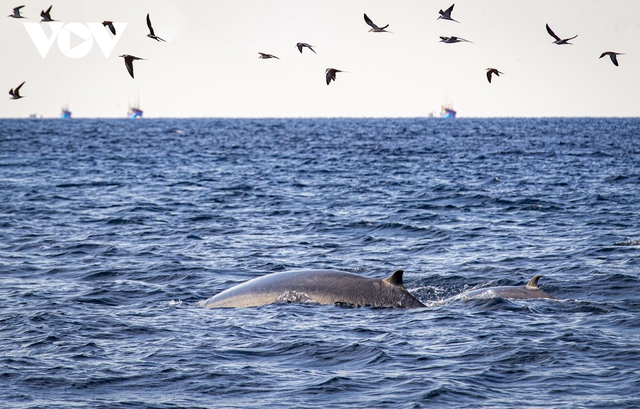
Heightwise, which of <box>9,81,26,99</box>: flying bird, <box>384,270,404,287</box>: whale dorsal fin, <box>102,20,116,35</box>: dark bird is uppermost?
<box>102,20,116,35</box>: dark bird

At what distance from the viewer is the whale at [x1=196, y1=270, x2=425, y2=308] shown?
1334 centimetres

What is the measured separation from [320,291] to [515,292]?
3.46 meters

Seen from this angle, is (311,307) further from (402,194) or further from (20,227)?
(402,194)

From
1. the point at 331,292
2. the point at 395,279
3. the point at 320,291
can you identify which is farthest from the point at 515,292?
the point at 320,291

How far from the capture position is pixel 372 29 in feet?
65.3

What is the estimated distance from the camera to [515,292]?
14.2 metres

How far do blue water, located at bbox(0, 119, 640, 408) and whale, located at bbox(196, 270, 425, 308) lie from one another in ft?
0.77

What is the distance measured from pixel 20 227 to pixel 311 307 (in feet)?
45.4

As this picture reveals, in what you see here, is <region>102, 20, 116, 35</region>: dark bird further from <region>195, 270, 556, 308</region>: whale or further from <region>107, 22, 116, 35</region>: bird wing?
<region>195, 270, 556, 308</region>: whale

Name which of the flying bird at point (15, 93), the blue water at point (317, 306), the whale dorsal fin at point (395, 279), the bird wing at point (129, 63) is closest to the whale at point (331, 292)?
the whale dorsal fin at point (395, 279)

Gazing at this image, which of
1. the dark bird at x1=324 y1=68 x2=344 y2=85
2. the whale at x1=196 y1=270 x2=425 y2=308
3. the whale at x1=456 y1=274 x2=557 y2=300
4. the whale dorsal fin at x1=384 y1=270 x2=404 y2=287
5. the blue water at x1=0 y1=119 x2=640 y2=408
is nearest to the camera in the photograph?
the blue water at x1=0 y1=119 x2=640 y2=408

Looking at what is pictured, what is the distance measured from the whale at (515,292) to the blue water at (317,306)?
0.31 m

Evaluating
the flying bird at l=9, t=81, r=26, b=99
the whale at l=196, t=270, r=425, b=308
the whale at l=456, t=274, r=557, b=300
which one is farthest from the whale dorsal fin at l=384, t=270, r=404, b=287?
the flying bird at l=9, t=81, r=26, b=99

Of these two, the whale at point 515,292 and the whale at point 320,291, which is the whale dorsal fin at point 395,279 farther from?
the whale at point 515,292
